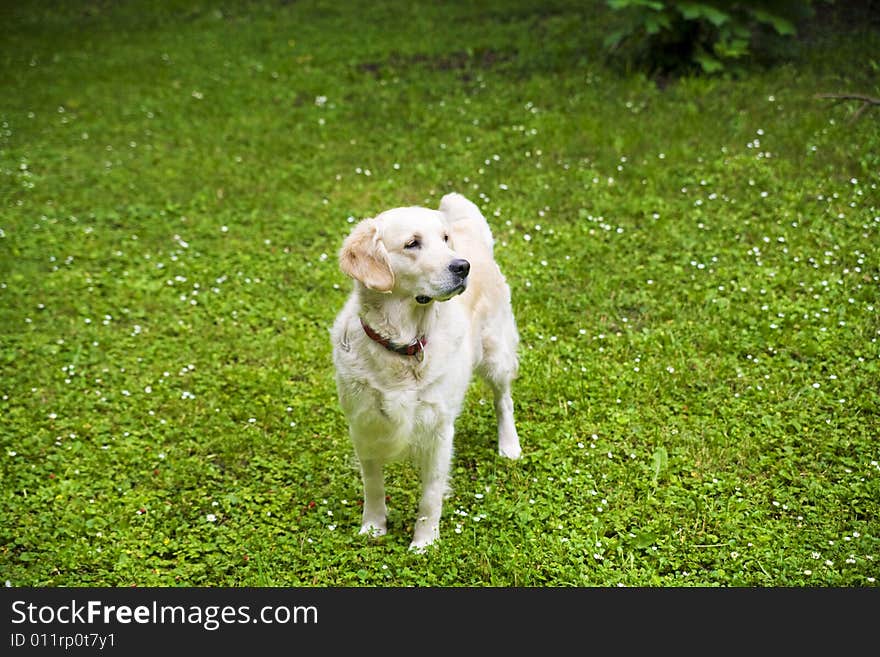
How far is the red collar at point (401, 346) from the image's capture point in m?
4.13

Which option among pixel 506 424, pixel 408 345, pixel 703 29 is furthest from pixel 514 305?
pixel 703 29

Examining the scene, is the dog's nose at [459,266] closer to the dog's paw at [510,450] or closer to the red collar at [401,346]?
the red collar at [401,346]

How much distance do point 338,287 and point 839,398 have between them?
3629mm

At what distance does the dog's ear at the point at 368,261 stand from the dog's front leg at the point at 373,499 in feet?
3.29

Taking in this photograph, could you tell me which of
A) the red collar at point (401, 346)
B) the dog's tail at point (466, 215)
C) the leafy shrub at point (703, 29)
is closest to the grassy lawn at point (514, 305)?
the leafy shrub at point (703, 29)

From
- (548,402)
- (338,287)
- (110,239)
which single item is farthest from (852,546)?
(110,239)

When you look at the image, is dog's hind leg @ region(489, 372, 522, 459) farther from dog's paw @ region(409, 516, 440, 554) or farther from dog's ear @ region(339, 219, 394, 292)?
dog's ear @ region(339, 219, 394, 292)

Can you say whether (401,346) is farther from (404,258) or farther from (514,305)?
(514,305)

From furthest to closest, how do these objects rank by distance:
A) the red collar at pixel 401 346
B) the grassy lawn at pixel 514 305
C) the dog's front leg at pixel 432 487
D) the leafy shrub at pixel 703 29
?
the leafy shrub at pixel 703 29 → the grassy lawn at pixel 514 305 → the dog's front leg at pixel 432 487 → the red collar at pixel 401 346

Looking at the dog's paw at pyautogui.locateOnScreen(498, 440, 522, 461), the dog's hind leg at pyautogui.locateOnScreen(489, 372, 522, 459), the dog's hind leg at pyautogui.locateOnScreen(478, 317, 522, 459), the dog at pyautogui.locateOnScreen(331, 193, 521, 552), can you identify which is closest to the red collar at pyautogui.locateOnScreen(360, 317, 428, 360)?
the dog at pyautogui.locateOnScreen(331, 193, 521, 552)

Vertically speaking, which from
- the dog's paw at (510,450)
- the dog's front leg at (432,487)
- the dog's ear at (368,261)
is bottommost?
the dog's paw at (510,450)

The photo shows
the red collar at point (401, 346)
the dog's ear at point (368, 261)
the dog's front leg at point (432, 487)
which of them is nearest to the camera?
the dog's ear at point (368, 261)

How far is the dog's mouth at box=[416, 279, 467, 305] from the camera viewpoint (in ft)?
13.0

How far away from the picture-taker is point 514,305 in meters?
6.79
